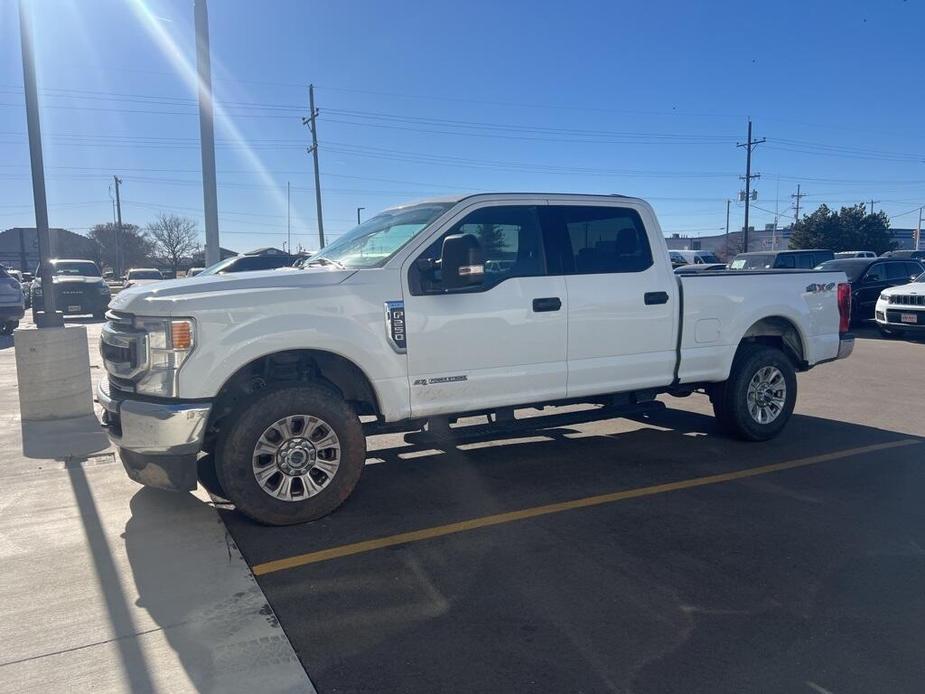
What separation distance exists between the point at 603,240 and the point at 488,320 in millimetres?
1405

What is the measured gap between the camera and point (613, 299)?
19.0 ft

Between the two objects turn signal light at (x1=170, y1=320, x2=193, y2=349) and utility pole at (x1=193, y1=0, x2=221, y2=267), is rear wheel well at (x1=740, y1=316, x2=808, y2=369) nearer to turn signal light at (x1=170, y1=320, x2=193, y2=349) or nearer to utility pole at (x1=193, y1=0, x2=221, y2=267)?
turn signal light at (x1=170, y1=320, x2=193, y2=349)

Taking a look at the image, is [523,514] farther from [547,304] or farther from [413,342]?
[547,304]

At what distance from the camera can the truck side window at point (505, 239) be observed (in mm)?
5344

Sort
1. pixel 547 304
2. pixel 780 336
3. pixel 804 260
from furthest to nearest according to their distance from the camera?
pixel 804 260 < pixel 780 336 < pixel 547 304

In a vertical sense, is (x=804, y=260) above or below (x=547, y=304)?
above

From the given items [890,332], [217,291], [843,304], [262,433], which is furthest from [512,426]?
[890,332]

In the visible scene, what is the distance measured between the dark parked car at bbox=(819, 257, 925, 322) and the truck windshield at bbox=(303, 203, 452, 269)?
1547 cm

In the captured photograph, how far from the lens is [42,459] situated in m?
6.33

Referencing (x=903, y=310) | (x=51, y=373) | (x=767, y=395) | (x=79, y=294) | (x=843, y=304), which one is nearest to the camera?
(x=767, y=395)

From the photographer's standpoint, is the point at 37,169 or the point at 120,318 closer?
the point at 120,318

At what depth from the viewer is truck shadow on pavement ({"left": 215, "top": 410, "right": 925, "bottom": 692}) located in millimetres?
3102

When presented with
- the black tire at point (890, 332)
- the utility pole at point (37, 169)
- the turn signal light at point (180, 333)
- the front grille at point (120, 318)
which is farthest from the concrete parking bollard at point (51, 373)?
the black tire at point (890, 332)

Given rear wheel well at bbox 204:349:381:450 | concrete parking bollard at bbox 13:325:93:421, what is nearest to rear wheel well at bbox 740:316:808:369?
rear wheel well at bbox 204:349:381:450
